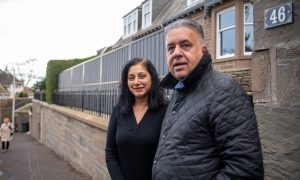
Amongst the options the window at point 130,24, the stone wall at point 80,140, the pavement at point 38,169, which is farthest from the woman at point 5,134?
the window at point 130,24

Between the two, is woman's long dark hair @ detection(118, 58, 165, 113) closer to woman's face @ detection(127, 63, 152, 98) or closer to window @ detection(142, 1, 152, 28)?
woman's face @ detection(127, 63, 152, 98)

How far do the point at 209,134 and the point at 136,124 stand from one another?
3.62ft

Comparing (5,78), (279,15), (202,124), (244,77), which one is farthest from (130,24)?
(5,78)

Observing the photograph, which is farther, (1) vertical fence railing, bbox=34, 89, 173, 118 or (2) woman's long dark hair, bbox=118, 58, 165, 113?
(1) vertical fence railing, bbox=34, 89, 173, 118

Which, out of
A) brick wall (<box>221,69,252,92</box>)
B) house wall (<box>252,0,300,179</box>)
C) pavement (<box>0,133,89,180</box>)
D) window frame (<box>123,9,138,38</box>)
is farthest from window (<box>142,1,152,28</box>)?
house wall (<box>252,0,300,179</box>)

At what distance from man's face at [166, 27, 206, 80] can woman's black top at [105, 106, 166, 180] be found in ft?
2.72

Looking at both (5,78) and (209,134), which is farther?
(5,78)

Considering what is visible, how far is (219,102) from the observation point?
1.51 m

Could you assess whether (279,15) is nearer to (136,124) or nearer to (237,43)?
(136,124)

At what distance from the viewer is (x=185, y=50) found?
176 centimetres

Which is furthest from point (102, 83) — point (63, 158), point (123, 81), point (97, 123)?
point (123, 81)

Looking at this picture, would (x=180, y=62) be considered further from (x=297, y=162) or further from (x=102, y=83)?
(x=102, y=83)

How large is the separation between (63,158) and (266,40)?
11021 millimetres

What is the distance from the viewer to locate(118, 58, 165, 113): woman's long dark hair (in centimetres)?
265
